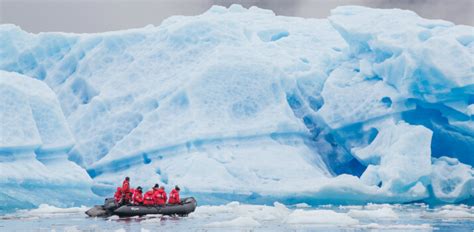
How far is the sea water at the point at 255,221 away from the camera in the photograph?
14.6 m

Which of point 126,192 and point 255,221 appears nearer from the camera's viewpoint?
point 255,221

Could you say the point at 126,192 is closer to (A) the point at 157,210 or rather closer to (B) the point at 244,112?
(A) the point at 157,210

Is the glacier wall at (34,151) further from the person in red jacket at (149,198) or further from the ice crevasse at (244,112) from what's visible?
the person in red jacket at (149,198)

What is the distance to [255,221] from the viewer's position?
15.5 meters

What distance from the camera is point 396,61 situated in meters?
23.9

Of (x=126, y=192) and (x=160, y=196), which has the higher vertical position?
(x=126, y=192)

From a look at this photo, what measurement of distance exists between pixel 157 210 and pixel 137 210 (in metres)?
0.51

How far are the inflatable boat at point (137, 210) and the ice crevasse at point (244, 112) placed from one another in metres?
3.06

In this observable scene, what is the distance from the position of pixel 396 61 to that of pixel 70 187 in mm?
10406

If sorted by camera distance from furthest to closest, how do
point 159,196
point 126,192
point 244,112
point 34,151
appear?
point 244,112, point 34,151, point 126,192, point 159,196

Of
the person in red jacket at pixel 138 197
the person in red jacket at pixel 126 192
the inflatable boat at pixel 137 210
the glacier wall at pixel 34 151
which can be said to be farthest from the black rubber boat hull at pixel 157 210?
the glacier wall at pixel 34 151

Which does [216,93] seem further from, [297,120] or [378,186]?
[378,186]

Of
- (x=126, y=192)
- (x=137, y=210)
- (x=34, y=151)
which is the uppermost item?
(x=34, y=151)

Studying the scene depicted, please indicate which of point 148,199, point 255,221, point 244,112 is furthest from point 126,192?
point 244,112
